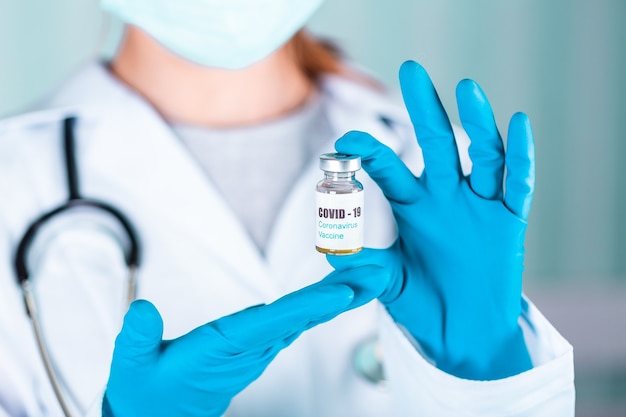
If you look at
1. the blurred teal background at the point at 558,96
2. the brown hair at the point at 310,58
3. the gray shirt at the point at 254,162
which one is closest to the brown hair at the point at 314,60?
the brown hair at the point at 310,58

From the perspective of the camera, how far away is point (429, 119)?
0.76 meters

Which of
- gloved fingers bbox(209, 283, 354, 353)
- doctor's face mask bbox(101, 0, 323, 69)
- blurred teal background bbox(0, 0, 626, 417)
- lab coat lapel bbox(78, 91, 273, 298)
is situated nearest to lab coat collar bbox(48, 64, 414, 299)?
lab coat lapel bbox(78, 91, 273, 298)

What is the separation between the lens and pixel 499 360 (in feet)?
2.69

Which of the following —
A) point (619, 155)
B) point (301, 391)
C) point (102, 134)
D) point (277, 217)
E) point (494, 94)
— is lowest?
point (301, 391)

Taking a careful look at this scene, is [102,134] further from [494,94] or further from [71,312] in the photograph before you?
[494,94]

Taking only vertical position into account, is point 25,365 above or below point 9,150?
below

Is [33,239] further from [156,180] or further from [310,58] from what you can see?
[310,58]

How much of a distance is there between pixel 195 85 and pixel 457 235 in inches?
17.3

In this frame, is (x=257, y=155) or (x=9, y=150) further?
(x=257, y=155)


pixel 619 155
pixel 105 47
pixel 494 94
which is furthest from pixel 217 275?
pixel 619 155

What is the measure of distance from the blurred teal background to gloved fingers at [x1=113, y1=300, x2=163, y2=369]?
40.9 inches

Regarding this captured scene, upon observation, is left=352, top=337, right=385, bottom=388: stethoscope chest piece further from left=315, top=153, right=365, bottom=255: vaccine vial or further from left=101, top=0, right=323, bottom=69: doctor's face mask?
left=101, top=0, right=323, bottom=69: doctor's face mask

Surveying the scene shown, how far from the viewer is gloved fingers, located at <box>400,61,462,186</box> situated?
0.75 metres

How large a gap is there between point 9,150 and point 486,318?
618 mm
